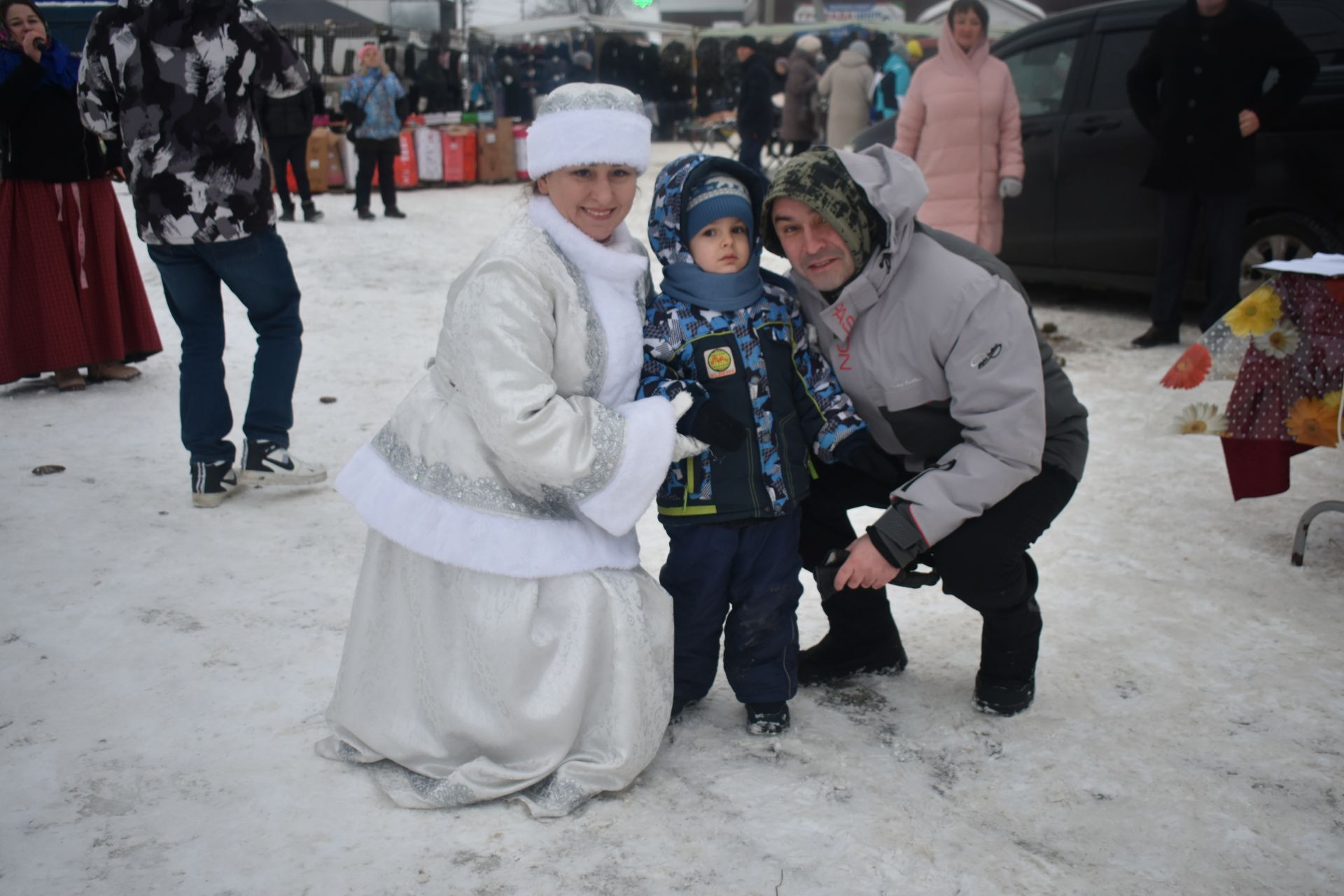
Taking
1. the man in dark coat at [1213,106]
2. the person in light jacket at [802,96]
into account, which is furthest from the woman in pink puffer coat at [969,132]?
the person in light jacket at [802,96]

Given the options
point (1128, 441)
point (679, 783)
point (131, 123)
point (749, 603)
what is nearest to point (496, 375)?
point (749, 603)

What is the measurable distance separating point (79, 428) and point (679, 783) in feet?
12.0

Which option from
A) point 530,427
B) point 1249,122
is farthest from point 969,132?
point 530,427

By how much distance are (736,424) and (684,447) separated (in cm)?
12

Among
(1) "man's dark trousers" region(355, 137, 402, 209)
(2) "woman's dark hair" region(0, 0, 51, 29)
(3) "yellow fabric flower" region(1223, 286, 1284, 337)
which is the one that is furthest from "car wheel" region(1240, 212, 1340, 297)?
(1) "man's dark trousers" region(355, 137, 402, 209)

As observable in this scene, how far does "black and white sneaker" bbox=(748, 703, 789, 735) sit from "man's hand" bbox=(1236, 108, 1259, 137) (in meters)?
4.24

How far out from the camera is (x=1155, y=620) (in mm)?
3064

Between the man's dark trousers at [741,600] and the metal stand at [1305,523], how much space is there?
1.84m

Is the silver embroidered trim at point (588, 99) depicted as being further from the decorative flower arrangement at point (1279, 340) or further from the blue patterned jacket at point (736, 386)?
the decorative flower arrangement at point (1279, 340)

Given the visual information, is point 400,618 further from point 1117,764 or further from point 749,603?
point 1117,764

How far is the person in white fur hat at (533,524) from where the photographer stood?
2.11 metres

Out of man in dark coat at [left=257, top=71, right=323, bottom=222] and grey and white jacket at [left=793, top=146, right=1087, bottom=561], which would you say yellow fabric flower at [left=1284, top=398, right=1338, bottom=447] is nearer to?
grey and white jacket at [left=793, top=146, right=1087, bottom=561]

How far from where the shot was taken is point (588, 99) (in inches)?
88.0

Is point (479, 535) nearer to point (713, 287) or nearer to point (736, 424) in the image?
point (736, 424)
